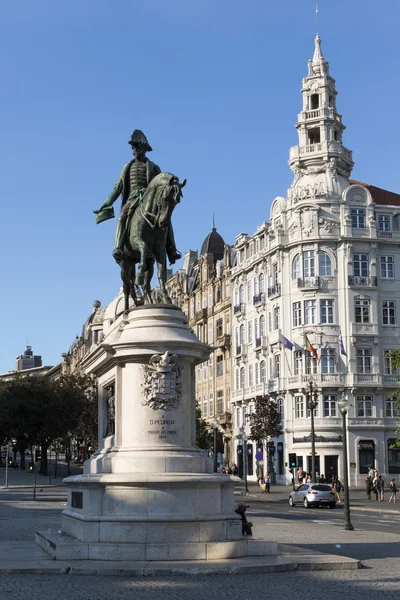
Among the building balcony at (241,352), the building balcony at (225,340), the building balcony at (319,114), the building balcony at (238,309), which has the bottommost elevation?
the building balcony at (241,352)

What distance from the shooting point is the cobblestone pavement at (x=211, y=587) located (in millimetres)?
12594

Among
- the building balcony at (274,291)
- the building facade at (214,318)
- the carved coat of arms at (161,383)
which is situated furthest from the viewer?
the building facade at (214,318)

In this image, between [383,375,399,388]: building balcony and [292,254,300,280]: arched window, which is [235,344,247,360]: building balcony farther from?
[383,375,399,388]: building balcony

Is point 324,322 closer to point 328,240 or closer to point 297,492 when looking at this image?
point 328,240

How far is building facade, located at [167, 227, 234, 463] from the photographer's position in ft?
287

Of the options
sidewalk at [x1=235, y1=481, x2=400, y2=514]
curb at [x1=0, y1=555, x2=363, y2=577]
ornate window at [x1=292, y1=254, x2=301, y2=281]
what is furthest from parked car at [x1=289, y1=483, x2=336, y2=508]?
curb at [x1=0, y1=555, x2=363, y2=577]

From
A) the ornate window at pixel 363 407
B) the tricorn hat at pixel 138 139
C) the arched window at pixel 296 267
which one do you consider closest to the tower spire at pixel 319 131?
the arched window at pixel 296 267

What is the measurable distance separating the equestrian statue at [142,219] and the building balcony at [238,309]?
62.5m

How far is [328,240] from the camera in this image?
70438 mm

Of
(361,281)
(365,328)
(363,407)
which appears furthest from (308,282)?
(363,407)

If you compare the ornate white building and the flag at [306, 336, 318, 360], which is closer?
the flag at [306, 336, 318, 360]

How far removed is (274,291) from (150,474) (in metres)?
58.9

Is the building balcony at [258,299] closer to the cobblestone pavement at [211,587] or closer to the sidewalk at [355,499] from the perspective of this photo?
the sidewalk at [355,499]

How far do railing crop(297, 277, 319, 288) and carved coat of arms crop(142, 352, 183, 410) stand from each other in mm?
53804
